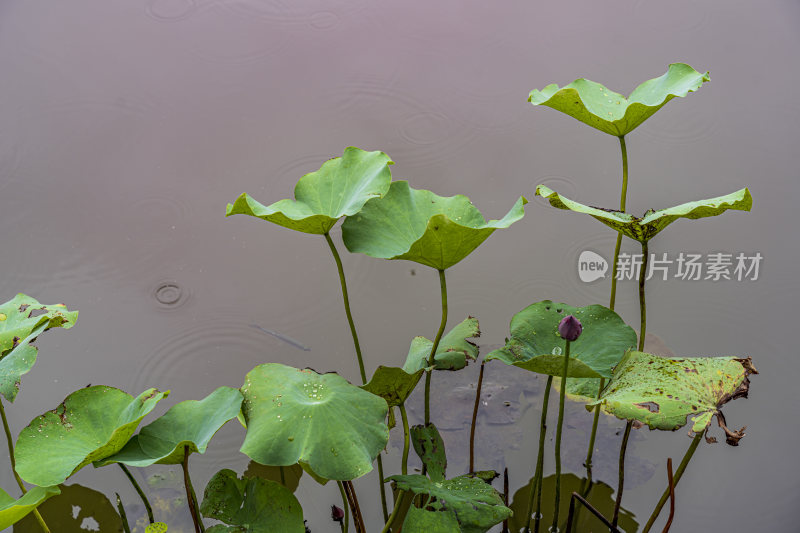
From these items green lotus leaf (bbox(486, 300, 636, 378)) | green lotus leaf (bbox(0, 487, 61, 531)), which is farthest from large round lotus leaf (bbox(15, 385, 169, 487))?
green lotus leaf (bbox(486, 300, 636, 378))

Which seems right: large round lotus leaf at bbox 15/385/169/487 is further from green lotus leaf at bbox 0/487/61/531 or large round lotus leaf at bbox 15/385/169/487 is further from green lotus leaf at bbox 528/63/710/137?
green lotus leaf at bbox 528/63/710/137

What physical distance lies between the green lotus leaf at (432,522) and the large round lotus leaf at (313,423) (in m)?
0.13

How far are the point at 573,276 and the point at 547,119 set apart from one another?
0.56 metres

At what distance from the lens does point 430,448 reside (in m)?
1.11

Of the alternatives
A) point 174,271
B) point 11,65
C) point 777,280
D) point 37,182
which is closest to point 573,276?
point 777,280

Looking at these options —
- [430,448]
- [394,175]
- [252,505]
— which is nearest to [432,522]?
[430,448]

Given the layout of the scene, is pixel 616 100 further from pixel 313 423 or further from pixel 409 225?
pixel 313 423

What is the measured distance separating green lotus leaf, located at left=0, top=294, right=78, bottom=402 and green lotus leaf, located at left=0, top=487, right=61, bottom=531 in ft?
0.56

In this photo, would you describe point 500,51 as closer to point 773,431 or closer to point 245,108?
point 245,108

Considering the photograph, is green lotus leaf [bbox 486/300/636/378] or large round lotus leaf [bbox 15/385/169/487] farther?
green lotus leaf [bbox 486/300/636/378]

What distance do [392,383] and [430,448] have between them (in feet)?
0.51

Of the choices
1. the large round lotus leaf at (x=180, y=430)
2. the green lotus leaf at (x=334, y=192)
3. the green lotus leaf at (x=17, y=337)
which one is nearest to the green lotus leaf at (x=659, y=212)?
the green lotus leaf at (x=334, y=192)

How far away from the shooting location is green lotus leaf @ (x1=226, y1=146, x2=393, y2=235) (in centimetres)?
104

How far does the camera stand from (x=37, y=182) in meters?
1.90
